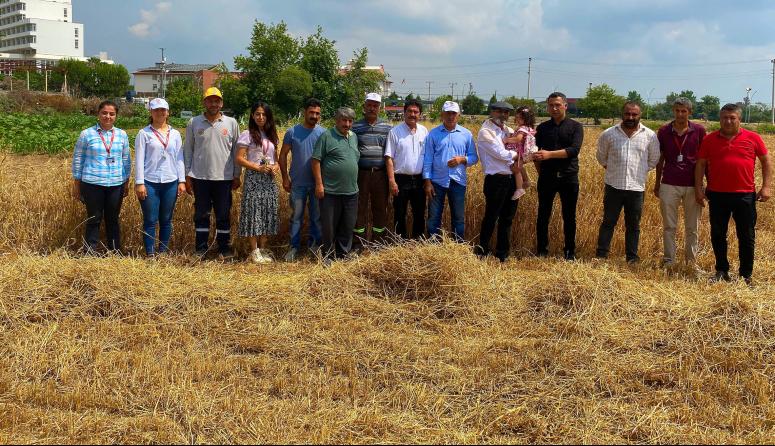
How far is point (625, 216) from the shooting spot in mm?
6246

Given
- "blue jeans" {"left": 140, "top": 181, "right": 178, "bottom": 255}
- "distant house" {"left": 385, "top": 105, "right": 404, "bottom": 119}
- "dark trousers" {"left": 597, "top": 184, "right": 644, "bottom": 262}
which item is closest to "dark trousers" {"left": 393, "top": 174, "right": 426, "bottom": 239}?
"dark trousers" {"left": 597, "top": 184, "right": 644, "bottom": 262}

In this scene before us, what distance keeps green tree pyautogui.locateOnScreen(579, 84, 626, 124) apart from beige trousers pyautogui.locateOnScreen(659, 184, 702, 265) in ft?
192

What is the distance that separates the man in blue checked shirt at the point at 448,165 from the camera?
6191 mm

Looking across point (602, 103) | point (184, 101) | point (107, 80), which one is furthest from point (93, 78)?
point (602, 103)

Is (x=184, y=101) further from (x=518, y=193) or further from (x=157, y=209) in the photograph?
(x=518, y=193)

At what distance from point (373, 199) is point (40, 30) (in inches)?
4648

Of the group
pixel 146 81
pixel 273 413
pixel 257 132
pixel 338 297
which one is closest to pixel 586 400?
pixel 273 413

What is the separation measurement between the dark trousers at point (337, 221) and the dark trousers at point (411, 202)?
0.50 meters

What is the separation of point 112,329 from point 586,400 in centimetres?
320

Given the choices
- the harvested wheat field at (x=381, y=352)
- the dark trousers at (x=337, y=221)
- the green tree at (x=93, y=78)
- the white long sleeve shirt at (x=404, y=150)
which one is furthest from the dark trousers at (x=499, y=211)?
the green tree at (x=93, y=78)

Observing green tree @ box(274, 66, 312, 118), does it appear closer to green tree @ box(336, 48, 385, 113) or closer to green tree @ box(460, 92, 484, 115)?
green tree @ box(336, 48, 385, 113)

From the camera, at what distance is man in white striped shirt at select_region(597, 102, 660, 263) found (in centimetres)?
599

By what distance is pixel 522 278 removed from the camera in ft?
18.2

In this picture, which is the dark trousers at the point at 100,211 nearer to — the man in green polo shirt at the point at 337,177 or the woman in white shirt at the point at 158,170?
the woman in white shirt at the point at 158,170
